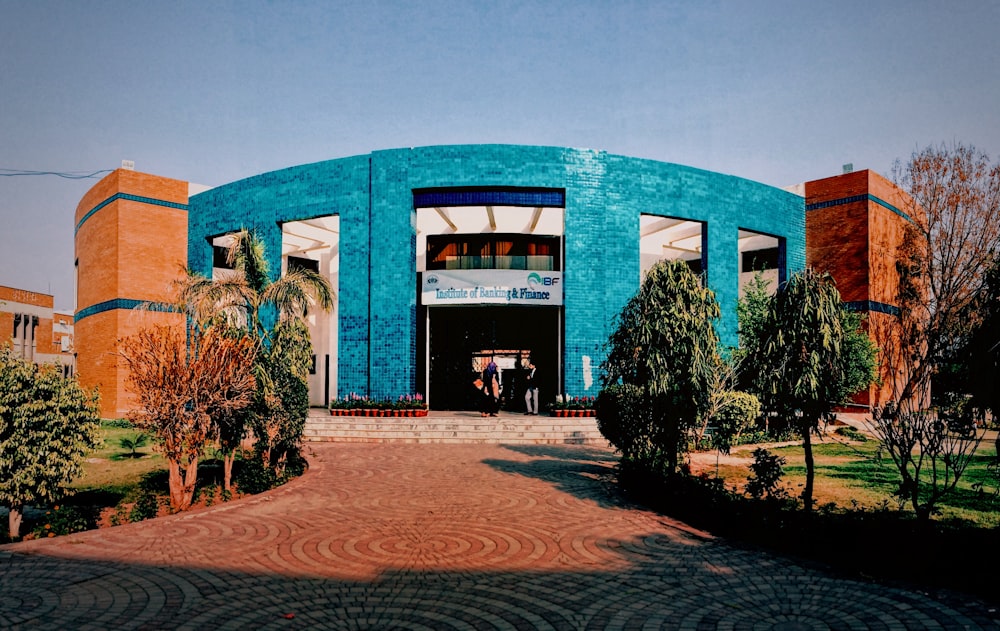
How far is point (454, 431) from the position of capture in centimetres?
1664

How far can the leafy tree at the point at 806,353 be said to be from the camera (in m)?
7.08

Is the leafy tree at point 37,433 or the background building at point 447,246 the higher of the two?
the background building at point 447,246

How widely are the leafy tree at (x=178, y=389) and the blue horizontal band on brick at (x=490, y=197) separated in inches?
514

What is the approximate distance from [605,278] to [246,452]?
44.3 feet

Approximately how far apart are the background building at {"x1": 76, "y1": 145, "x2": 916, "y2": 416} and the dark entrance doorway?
6 cm

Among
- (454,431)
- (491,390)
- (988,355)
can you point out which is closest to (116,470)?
(454,431)

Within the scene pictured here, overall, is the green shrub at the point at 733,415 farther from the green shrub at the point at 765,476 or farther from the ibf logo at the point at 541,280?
the ibf logo at the point at 541,280

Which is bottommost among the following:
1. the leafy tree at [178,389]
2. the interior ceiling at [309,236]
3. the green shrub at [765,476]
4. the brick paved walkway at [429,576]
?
the brick paved walkway at [429,576]

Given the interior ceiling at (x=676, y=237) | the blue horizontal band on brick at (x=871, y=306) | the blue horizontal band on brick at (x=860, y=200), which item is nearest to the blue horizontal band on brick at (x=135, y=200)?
the interior ceiling at (x=676, y=237)

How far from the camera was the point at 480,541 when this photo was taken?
6.86 m

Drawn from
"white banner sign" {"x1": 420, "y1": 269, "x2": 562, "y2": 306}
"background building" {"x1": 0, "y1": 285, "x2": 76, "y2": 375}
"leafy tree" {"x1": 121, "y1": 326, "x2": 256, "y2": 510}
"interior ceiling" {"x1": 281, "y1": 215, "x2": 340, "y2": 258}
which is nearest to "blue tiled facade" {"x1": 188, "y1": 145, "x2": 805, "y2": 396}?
"white banner sign" {"x1": 420, "y1": 269, "x2": 562, "y2": 306}

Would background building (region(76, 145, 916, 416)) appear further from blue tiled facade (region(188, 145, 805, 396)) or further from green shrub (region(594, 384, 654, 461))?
green shrub (region(594, 384, 654, 461))

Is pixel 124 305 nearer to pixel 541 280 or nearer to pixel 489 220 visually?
pixel 489 220

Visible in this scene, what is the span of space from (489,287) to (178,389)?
13156mm
